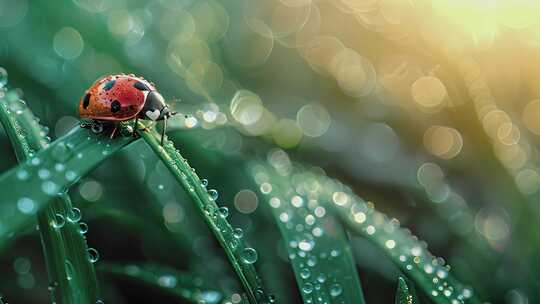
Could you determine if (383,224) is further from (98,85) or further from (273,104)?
(273,104)

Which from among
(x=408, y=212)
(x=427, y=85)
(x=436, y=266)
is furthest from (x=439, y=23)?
(x=436, y=266)

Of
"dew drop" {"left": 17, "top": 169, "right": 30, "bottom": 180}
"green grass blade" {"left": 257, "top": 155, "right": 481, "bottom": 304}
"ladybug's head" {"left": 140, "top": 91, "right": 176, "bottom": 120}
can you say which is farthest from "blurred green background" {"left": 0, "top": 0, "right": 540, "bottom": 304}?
"dew drop" {"left": 17, "top": 169, "right": 30, "bottom": 180}

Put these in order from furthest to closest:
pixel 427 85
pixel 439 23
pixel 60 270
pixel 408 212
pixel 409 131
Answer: pixel 439 23 < pixel 427 85 < pixel 409 131 < pixel 408 212 < pixel 60 270

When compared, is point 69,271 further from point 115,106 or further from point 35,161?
point 115,106

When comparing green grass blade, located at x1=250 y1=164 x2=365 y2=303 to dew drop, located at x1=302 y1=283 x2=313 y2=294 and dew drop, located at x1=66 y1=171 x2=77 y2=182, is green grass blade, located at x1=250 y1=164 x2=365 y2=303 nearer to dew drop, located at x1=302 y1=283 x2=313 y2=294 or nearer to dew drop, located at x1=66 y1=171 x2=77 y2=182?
dew drop, located at x1=302 y1=283 x2=313 y2=294

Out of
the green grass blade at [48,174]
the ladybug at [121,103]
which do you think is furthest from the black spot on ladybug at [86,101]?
the green grass blade at [48,174]

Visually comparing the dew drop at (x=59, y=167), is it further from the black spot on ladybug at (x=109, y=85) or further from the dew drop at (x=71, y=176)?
the black spot on ladybug at (x=109, y=85)
